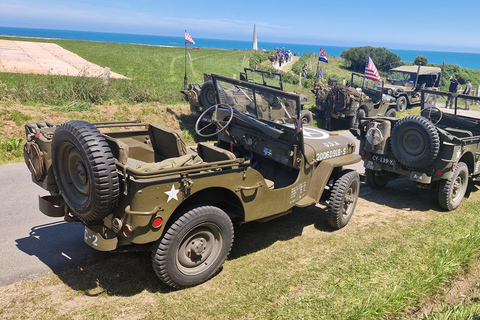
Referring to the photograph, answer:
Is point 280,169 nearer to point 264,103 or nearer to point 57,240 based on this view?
Result: point 264,103

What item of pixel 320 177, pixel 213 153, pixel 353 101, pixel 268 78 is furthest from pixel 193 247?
pixel 353 101

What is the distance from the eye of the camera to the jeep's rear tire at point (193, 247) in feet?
12.7

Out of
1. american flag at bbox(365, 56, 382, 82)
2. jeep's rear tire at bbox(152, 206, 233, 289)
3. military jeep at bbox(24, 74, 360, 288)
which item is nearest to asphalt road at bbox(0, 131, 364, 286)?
military jeep at bbox(24, 74, 360, 288)

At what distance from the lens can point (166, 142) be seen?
5082 millimetres

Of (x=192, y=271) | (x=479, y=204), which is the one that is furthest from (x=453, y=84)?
(x=192, y=271)

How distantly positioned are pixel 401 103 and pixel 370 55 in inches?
1116

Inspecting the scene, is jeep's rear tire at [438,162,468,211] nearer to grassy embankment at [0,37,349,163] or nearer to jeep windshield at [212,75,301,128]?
jeep windshield at [212,75,301,128]

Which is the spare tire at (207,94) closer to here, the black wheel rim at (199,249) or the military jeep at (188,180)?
the military jeep at (188,180)

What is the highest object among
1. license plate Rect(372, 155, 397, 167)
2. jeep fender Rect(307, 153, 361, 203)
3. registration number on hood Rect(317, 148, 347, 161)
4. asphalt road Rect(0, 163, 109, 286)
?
registration number on hood Rect(317, 148, 347, 161)

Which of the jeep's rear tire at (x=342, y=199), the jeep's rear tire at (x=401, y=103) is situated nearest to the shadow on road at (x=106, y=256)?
the jeep's rear tire at (x=342, y=199)

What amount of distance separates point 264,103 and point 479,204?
505cm

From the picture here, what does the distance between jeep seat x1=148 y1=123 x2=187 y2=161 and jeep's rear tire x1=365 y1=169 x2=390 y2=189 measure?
4741 millimetres

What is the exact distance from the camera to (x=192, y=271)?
13.8 feet

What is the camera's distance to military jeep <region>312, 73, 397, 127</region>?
49.5 ft
